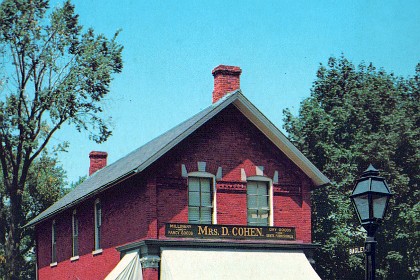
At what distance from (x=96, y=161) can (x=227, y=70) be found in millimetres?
16143

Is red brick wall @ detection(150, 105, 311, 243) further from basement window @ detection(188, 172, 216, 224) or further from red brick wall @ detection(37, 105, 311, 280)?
basement window @ detection(188, 172, 216, 224)

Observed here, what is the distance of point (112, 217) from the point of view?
27.3m

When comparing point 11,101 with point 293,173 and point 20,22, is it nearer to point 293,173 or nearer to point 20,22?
point 20,22

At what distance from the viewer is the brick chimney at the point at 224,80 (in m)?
26.9

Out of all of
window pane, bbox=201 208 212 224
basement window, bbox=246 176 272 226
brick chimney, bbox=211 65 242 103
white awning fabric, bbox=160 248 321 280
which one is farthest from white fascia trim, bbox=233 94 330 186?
window pane, bbox=201 208 212 224

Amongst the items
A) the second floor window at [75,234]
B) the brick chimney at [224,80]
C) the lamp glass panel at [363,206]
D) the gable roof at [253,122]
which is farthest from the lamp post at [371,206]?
the second floor window at [75,234]

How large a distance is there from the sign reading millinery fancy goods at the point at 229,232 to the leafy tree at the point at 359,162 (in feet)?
28.5

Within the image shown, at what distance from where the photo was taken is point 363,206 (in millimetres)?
11102

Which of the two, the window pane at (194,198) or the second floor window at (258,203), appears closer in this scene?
the window pane at (194,198)

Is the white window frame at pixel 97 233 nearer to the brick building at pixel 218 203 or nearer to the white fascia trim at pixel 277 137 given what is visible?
the brick building at pixel 218 203

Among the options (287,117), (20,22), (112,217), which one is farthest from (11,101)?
(287,117)

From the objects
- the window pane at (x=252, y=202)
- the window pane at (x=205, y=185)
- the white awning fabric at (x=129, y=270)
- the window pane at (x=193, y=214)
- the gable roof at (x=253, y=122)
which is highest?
the gable roof at (x=253, y=122)

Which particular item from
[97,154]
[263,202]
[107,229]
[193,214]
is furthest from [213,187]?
[97,154]

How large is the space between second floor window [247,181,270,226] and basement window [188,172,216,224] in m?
1.43
